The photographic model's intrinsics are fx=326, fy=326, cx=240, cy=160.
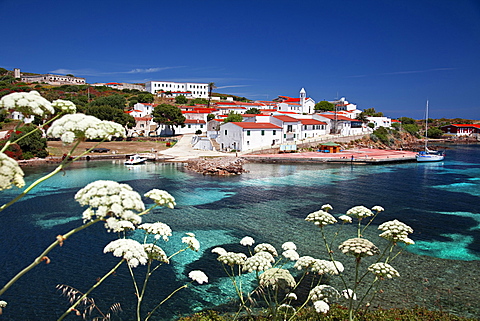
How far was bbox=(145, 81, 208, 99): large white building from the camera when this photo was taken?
154 metres

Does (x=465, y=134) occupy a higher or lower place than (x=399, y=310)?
higher

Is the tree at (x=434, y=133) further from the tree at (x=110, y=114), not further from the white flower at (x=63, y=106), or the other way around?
the white flower at (x=63, y=106)

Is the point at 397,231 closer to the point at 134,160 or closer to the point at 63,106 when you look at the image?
the point at 63,106

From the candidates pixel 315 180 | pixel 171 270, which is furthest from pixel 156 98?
pixel 171 270

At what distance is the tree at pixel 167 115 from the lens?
81.1 meters

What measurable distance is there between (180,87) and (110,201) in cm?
16150

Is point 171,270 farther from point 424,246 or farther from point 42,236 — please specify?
point 424,246

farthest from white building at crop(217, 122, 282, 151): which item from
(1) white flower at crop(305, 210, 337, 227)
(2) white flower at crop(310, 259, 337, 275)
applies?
(1) white flower at crop(305, 210, 337, 227)

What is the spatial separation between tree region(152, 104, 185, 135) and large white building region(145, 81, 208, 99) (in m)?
72.9

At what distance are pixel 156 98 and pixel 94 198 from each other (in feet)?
449

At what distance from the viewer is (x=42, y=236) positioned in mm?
18734

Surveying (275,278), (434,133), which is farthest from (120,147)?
(434,133)

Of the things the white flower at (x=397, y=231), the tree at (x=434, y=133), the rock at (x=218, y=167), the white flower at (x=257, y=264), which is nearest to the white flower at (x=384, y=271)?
the white flower at (x=397, y=231)

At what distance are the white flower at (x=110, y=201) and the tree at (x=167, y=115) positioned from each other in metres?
79.5
